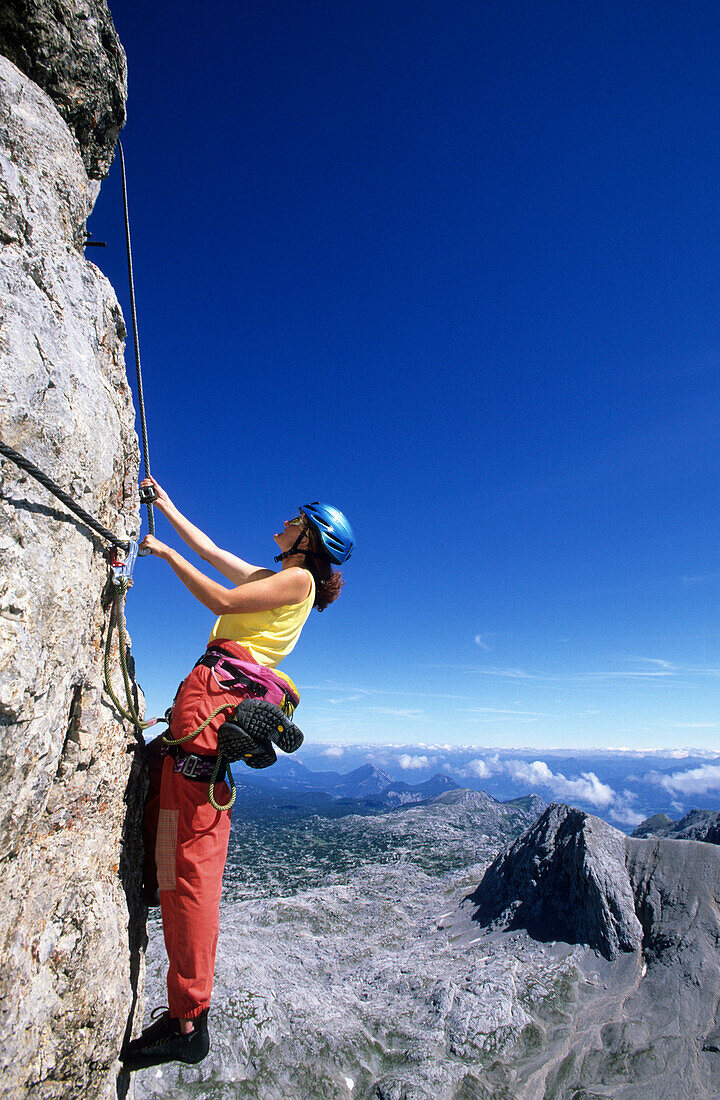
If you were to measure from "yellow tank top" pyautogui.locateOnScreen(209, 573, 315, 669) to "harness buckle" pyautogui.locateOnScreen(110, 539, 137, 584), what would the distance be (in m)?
1.01

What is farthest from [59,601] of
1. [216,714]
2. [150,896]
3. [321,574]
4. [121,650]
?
[150,896]

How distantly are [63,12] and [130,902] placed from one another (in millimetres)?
7001

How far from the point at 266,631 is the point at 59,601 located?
6.19 ft

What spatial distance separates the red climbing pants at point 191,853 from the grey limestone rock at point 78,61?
183 inches

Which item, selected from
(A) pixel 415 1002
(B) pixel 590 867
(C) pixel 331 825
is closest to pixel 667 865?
(B) pixel 590 867

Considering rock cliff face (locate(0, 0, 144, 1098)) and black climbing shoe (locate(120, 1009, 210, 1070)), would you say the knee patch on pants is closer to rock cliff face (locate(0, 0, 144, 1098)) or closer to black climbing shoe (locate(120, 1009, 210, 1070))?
rock cliff face (locate(0, 0, 144, 1098))

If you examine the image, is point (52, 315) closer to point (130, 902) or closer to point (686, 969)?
point (130, 902)

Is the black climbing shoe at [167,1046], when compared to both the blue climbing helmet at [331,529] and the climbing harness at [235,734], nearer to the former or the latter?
the climbing harness at [235,734]

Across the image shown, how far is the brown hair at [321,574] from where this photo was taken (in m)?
5.21

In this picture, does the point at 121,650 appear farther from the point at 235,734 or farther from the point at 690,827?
the point at 690,827

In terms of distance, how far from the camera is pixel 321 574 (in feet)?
17.3

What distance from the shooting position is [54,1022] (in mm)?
3039

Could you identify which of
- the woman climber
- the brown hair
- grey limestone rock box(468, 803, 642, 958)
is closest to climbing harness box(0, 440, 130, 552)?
the woman climber

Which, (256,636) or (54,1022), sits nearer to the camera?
(54,1022)
